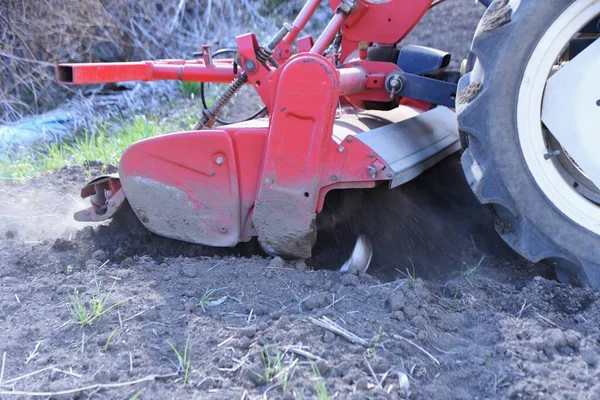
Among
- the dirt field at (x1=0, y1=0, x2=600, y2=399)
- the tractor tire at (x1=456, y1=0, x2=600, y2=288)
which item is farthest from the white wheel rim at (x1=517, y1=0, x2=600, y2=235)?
the dirt field at (x1=0, y1=0, x2=600, y2=399)

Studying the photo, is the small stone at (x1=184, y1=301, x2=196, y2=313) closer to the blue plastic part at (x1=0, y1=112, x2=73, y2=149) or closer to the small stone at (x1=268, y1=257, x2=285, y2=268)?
the small stone at (x1=268, y1=257, x2=285, y2=268)

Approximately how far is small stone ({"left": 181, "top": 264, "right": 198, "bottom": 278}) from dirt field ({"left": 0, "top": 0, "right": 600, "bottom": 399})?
3cm

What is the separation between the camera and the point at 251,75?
109 inches

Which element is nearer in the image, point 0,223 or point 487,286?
point 487,286

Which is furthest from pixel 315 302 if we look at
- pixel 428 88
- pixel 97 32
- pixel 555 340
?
pixel 97 32

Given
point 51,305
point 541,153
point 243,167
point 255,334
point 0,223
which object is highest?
point 541,153

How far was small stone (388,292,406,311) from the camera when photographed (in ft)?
7.30

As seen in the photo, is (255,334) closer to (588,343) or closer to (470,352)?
(470,352)

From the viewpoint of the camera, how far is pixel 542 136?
7.93 feet

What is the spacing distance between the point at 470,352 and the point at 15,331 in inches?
55.2

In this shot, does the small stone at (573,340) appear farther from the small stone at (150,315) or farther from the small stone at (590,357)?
the small stone at (150,315)

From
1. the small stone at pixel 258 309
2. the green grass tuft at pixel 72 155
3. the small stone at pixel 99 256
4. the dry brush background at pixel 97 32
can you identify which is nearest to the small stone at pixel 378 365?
the small stone at pixel 258 309

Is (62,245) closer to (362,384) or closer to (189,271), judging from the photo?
(189,271)

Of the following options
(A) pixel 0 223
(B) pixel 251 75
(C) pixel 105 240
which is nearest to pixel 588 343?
(B) pixel 251 75
